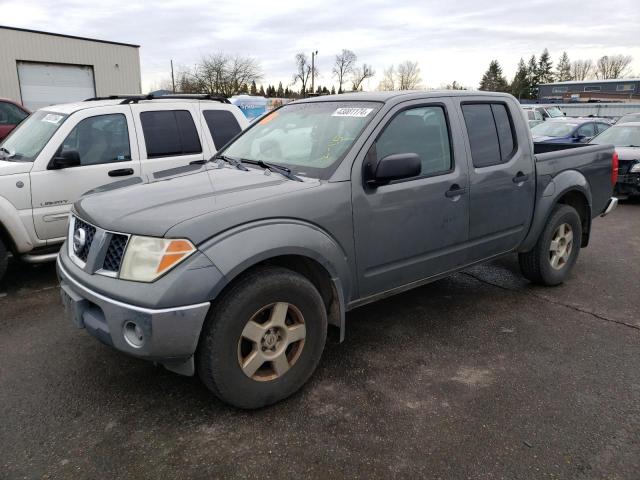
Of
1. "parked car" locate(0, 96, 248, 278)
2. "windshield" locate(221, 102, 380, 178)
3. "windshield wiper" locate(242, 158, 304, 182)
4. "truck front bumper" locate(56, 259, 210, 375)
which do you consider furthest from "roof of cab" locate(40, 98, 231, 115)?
"truck front bumper" locate(56, 259, 210, 375)

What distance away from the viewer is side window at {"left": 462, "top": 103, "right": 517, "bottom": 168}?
3.89 metres

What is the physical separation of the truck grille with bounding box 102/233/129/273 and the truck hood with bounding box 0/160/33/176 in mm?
2763

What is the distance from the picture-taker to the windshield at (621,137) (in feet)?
33.7

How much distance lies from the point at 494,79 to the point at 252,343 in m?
96.9

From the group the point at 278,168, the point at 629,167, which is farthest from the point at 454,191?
the point at 629,167

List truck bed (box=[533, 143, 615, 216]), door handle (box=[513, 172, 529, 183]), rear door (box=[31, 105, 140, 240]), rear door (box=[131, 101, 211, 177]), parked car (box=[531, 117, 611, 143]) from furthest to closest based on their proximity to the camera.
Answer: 1. parked car (box=[531, 117, 611, 143])
2. rear door (box=[131, 101, 211, 177])
3. rear door (box=[31, 105, 140, 240])
4. truck bed (box=[533, 143, 615, 216])
5. door handle (box=[513, 172, 529, 183])

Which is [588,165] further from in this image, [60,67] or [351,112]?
[60,67]

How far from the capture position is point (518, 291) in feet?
15.9

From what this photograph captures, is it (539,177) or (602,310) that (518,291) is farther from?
(539,177)

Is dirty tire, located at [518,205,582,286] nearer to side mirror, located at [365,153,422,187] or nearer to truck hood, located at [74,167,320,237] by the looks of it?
side mirror, located at [365,153,422,187]

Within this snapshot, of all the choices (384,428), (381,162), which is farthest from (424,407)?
(381,162)

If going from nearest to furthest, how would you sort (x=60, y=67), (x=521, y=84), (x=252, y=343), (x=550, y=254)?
(x=252, y=343), (x=550, y=254), (x=60, y=67), (x=521, y=84)

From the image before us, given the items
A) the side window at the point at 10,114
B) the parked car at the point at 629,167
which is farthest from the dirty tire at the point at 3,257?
the parked car at the point at 629,167

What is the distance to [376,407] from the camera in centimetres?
290
